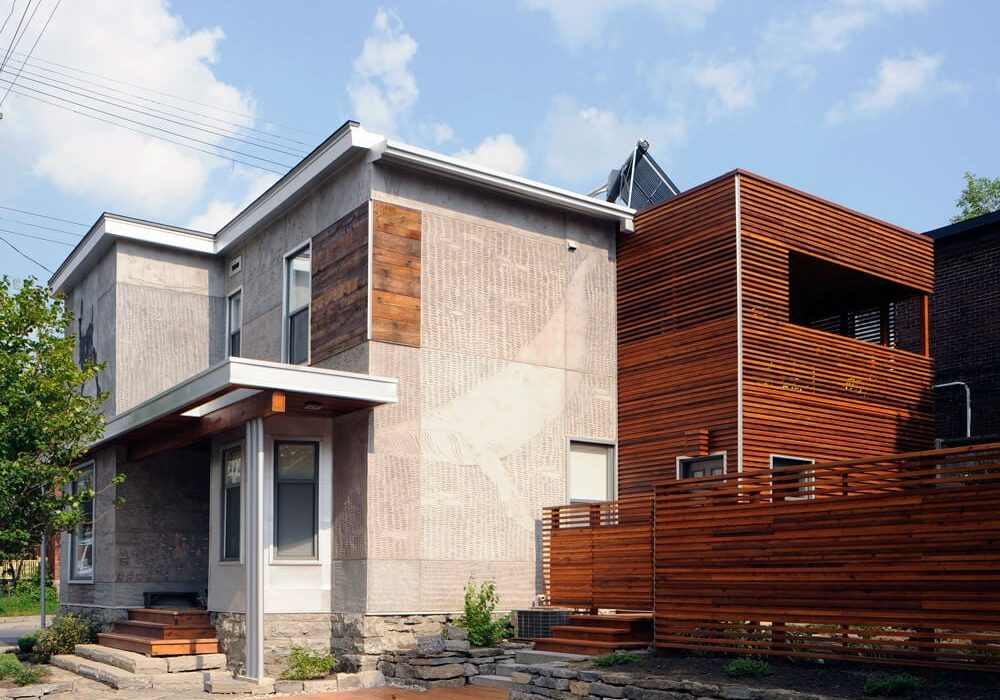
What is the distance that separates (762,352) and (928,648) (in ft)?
19.3

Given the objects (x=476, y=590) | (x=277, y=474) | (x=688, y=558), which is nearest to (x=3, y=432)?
(x=277, y=474)

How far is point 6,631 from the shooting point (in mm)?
23812

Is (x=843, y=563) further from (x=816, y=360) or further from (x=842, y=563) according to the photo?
(x=816, y=360)

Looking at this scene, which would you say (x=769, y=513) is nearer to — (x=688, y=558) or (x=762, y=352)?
(x=688, y=558)

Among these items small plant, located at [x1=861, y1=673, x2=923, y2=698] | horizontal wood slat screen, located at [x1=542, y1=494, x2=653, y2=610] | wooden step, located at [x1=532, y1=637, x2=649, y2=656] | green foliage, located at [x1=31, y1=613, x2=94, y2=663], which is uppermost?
horizontal wood slat screen, located at [x1=542, y1=494, x2=653, y2=610]

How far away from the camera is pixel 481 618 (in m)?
13.7

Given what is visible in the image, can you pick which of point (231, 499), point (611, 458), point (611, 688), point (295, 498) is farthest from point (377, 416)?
point (611, 688)

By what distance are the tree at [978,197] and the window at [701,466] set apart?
27903 millimetres

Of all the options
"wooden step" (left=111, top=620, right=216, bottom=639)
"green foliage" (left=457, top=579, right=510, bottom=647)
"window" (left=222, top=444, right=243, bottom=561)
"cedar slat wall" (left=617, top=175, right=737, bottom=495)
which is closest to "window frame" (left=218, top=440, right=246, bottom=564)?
"window" (left=222, top=444, right=243, bottom=561)

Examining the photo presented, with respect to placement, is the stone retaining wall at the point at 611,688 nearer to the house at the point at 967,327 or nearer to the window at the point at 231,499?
the window at the point at 231,499

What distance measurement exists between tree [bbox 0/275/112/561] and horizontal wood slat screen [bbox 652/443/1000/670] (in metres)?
8.18

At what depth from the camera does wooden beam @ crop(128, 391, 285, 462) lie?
504 inches

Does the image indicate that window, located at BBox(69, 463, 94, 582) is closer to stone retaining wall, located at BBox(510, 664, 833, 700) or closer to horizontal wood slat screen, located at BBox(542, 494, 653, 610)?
horizontal wood slat screen, located at BBox(542, 494, 653, 610)

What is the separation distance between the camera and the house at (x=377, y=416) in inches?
531
